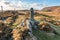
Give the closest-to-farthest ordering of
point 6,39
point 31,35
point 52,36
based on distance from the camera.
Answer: point 31,35
point 52,36
point 6,39

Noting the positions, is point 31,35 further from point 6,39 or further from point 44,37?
point 6,39

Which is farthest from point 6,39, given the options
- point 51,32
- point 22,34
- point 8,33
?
point 51,32

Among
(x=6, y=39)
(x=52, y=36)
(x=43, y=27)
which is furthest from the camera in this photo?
(x=6, y=39)

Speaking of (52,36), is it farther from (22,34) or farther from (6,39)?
(6,39)

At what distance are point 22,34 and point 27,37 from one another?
8.17ft

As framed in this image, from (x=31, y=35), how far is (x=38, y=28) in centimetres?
672

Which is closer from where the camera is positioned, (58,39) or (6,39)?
(58,39)

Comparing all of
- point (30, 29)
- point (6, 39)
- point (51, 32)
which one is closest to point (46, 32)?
point (51, 32)

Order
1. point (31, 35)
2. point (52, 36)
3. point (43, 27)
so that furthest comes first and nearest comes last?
1. point (43, 27)
2. point (52, 36)
3. point (31, 35)

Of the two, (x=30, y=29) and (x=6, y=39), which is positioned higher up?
(x=30, y=29)

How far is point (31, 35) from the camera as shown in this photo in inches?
1346

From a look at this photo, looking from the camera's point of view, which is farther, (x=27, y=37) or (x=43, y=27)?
(x=43, y=27)

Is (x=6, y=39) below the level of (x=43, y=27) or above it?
below

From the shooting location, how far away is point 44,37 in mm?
35312
